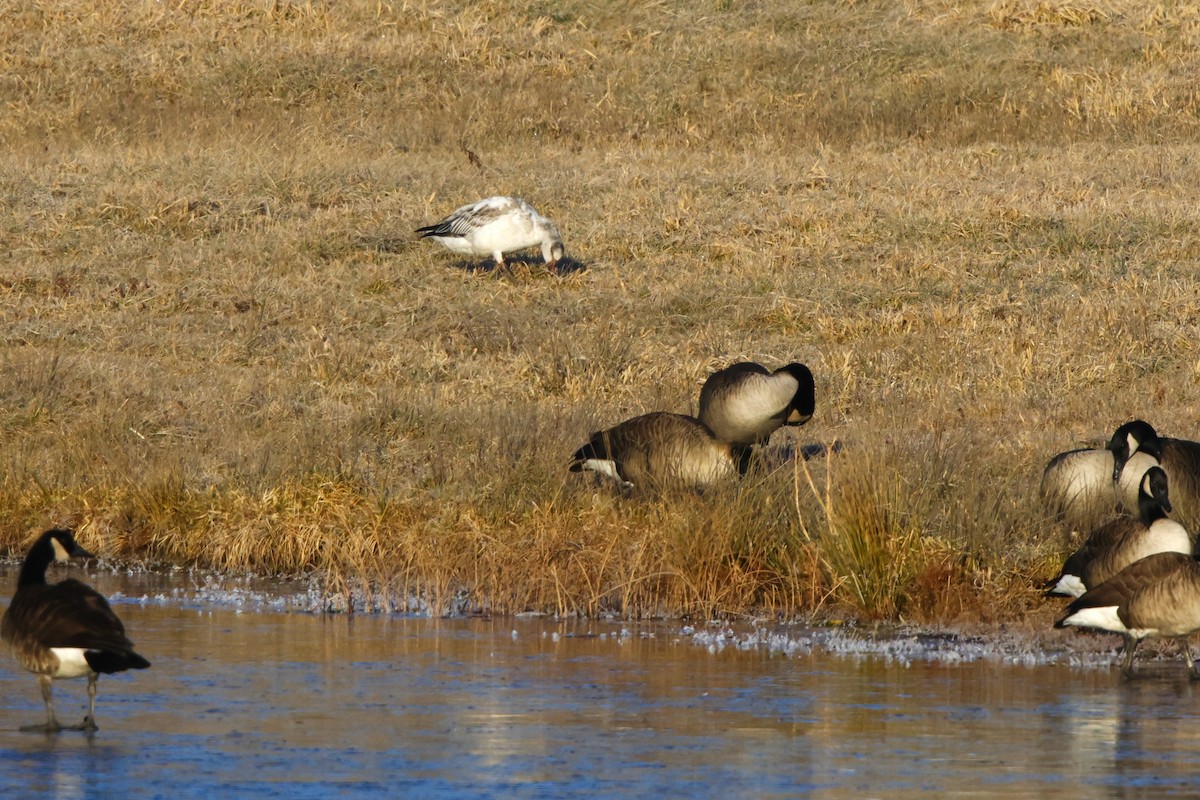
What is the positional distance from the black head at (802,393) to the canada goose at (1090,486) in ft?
5.28

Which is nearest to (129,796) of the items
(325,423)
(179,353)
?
(325,423)

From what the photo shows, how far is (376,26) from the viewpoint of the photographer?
3350 cm

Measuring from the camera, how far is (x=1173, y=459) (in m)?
11.2

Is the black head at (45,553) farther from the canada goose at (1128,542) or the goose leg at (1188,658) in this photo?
the goose leg at (1188,658)

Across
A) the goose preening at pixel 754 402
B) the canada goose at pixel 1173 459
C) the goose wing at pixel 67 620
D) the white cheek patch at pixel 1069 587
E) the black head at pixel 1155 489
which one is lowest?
the goose wing at pixel 67 620

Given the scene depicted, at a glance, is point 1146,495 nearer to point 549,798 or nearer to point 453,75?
point 549,798

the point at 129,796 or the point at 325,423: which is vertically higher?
the point at 325,423

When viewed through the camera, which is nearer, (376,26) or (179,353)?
(179,353)

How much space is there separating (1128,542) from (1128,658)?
716 mm

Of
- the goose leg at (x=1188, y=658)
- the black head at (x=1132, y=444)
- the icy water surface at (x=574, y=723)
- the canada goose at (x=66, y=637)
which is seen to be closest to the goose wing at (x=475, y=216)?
the black head at (x=1132, y=444)

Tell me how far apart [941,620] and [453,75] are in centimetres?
2248

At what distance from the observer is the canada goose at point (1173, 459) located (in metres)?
11.0

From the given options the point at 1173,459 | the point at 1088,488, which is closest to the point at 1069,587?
the point at 1088,488

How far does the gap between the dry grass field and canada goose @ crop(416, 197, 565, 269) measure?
18.5 inches
